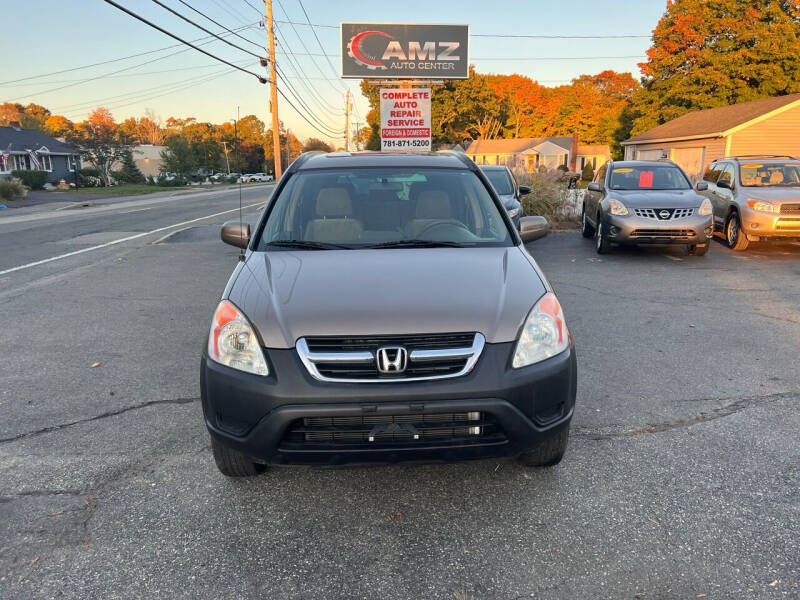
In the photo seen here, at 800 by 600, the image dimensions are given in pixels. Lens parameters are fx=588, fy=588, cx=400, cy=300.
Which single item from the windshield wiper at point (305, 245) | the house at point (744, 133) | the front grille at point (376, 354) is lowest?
Answer: the front grille at point (376, 354)

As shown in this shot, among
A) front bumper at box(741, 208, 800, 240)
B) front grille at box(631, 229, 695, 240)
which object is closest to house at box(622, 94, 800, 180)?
front bumper at box(741, 208, 800, 240)

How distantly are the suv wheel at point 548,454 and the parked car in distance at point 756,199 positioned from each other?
9.53 metres

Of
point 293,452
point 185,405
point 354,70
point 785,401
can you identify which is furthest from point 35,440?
point 354,70

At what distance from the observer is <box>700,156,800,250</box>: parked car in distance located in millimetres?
10398

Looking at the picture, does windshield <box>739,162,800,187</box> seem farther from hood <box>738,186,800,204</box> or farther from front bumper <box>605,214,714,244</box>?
front bumper <box>605,214,714,244</box>

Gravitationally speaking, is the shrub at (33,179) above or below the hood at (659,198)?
below

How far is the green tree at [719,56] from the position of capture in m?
36.4

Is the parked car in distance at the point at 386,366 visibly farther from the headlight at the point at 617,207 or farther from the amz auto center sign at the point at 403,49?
the amz auto center sign at the point at 403,49

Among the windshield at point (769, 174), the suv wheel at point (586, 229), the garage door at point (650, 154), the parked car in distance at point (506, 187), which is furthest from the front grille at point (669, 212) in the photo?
the garage door at point (650, 154)

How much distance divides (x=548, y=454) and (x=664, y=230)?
7.93 meters

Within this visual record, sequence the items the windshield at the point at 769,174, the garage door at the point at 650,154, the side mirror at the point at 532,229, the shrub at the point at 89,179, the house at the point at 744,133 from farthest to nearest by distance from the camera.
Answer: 1. the shrub at the point at 89,179
2. the garage door at the point at 650,154
3. the house at the point at 744,133
4. the windshield at the point at 769,174
5. the side mirror at the point at 532,229

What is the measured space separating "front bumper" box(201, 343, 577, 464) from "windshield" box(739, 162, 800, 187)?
35.7 ft

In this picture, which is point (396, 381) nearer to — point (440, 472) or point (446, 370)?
point (446, 370)

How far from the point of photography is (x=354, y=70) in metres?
23.1
